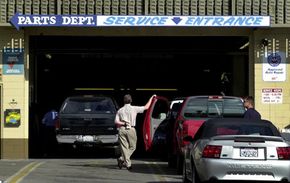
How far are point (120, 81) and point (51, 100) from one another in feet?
11.8

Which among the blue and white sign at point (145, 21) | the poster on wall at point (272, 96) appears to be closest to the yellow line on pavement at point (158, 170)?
the blue and white sign at point (145, 21)

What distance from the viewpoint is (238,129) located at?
12.9 metres

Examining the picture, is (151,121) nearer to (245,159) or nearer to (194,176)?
(194,176)

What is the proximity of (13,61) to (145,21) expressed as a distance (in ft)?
13.8

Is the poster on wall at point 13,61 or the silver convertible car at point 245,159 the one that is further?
the poster on wall at point 13,61

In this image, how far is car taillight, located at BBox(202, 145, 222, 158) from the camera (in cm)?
1199

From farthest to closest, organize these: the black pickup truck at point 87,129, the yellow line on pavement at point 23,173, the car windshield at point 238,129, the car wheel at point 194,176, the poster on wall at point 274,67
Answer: the poster on wall at point 274,67 → the black pickup truck at point 87,129 → the yellow line on pavement at point 23,173 → the car windshield at point 238,129 → the car wheel at point 194,176

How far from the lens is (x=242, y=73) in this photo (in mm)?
28703

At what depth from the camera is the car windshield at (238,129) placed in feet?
41.9

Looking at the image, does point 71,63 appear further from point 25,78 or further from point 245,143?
point 245,143

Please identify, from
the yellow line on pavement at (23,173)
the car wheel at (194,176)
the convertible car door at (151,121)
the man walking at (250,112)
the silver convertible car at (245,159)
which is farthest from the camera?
the convertible car door at (151,121)

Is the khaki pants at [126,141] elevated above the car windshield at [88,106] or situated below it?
below

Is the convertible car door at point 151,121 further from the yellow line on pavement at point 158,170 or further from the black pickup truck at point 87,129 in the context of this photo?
the black pickup truck at point 87,129

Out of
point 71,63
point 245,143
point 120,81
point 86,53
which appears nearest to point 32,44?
point 86,53
